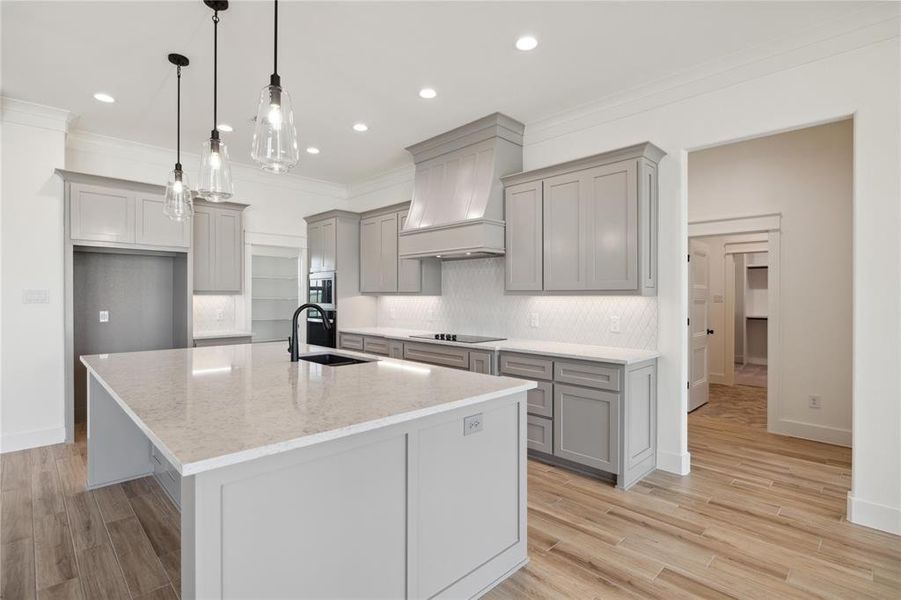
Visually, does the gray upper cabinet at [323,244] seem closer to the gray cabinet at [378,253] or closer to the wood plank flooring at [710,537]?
the gray cabinet at [378,253]

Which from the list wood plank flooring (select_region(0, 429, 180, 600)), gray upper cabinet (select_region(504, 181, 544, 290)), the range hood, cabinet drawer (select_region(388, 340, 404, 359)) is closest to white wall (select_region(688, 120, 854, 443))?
gray upper cabinet (select_region(504, 181, 544, 290))

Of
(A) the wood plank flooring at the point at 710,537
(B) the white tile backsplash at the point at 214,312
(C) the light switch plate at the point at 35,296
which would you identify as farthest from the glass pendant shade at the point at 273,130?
(B) the white tile backsplash at the point at 214,312

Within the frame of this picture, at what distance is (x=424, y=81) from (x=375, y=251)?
8.48ft

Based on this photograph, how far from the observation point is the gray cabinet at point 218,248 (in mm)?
5195

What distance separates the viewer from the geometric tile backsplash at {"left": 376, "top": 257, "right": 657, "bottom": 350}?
3.78 meters

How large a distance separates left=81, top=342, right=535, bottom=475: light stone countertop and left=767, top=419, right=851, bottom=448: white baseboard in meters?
3.68

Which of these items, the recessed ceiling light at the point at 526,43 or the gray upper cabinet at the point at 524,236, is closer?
the recessed ceiling light at the point at 526,43

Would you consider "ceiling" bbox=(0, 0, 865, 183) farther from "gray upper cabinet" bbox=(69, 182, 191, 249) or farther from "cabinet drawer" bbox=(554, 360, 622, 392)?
"cabinet drawer" bbox=(554, 360, 622, 392)

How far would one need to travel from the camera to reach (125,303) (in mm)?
5090

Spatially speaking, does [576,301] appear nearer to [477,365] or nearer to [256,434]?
[477,365]

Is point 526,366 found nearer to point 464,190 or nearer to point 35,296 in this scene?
point 464,190

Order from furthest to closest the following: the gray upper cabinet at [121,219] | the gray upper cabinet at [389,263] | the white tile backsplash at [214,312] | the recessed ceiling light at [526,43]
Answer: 1. the white tile backsplash at [214,312]
2. the gray upper cabinet at [389,263]
3. the gray upper cabinet at [121,219]
4. the recessed ceiling light at [526,43]

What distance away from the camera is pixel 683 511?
288cm

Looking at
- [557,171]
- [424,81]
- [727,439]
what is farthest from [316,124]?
[727,439]
